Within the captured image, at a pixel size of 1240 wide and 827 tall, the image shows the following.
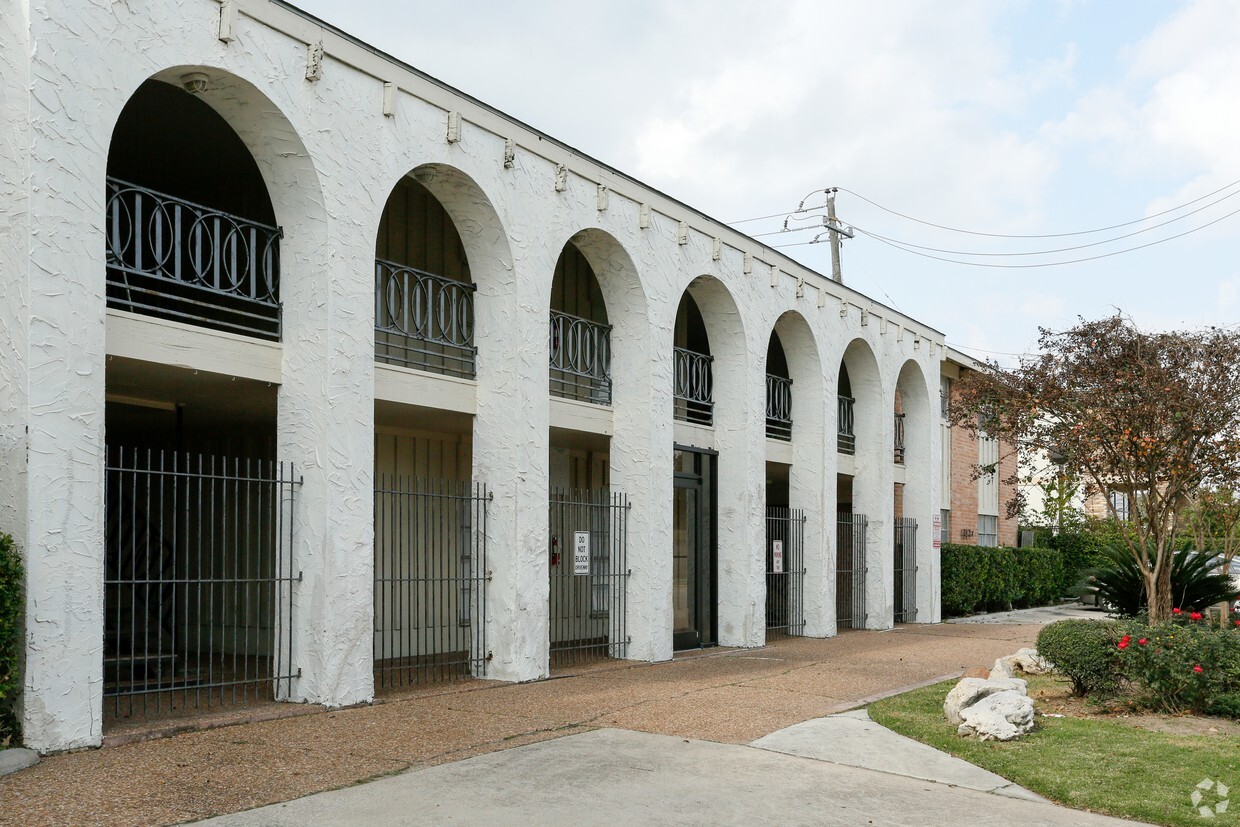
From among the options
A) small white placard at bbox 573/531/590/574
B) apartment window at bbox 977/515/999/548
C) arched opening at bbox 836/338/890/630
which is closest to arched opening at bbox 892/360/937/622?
arched opening at bbox 836/338/890/630

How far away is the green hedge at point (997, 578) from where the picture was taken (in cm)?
2202

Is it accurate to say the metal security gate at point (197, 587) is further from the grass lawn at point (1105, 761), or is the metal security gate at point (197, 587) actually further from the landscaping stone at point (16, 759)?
the grass lawn at point (1105, 761)

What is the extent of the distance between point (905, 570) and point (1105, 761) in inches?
515

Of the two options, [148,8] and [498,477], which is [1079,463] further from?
[148,8]

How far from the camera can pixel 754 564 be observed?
50.5 feet

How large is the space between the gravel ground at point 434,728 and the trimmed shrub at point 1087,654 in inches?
65.6

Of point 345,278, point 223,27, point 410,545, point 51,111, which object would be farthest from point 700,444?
point 51,111

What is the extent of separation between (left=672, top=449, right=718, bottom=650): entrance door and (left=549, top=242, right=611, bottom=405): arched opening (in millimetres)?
1524

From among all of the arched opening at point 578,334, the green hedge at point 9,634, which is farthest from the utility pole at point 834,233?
the green hedge at point 9,634

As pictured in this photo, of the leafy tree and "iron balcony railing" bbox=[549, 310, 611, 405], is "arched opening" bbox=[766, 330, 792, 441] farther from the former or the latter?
the leafy tree

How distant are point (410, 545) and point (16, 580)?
6.45 metres

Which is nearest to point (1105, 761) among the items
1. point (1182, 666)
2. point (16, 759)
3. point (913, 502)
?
point (1182, 666)

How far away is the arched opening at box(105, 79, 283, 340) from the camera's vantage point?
10039mm

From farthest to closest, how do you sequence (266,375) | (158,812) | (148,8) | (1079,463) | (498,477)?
(1079,463)
(498,477)
(266,375)
(148,8)
(158,812)
